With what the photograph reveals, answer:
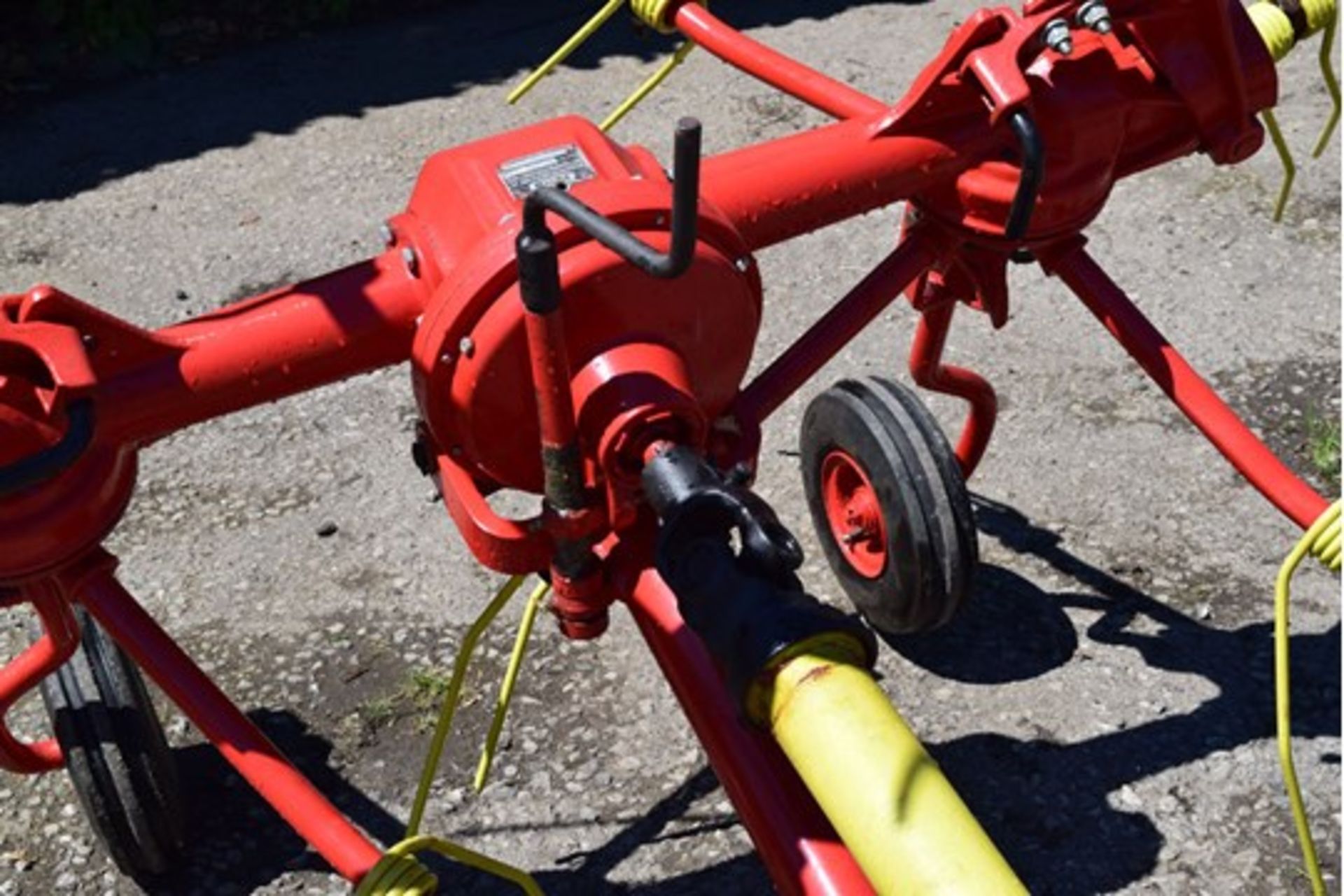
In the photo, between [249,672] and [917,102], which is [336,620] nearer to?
[249,672]

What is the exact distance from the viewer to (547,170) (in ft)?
6.11

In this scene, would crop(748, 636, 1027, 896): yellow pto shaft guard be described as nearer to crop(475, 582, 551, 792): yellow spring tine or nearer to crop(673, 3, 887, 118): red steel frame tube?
crop(673, 3, 887, 118): red steel frame tube

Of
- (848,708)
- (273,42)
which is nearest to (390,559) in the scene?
(848,708)

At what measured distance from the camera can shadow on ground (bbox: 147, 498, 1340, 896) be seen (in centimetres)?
253

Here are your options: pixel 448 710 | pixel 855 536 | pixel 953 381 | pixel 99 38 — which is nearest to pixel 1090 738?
pixel 855 536

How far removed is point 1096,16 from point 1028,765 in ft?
3.98

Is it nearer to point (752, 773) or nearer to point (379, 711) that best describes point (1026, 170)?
point (752, 773)

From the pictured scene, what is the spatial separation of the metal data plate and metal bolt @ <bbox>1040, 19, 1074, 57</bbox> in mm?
611

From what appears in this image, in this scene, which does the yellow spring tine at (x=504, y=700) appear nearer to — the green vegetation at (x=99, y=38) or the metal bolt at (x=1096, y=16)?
the metal bolt at (x=1096, y=16)

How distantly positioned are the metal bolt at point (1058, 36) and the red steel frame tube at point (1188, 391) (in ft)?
1.46

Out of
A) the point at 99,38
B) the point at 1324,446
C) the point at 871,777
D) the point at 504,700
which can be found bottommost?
the point at 504,700

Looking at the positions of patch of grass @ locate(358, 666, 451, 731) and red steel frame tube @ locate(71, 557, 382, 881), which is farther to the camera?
patch of grass @ locate(358, 666, 451, 731)

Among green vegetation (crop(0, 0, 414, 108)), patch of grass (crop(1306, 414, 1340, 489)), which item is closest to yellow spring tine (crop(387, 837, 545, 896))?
patch of grass (crop(1306, 414, 1340, 489))

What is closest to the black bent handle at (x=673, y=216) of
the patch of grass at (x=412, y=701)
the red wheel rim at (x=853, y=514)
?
the red wheel rim at (x=853, y=514)
